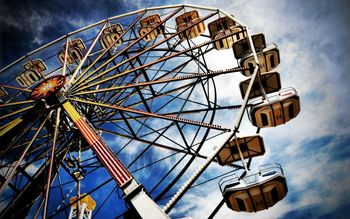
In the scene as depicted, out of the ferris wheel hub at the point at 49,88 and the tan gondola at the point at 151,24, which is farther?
the tan gondola at the point at 151,24

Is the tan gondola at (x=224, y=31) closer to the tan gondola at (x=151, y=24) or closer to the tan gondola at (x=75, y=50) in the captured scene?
the tan gondola at (x=151, y=24)

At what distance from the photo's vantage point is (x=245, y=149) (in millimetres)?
9812

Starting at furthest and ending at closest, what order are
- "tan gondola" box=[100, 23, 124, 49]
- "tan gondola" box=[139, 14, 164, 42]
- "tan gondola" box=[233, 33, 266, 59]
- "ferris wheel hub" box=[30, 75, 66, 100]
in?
"tan gondola" box=[100, 23, 124, 49] → "tan gondola" box=[139, 14, 164, 42] → "tan gondola" box=[233, 33, 266, 59] → "ferris wheel hub" box=[30, 75, 66, 100]

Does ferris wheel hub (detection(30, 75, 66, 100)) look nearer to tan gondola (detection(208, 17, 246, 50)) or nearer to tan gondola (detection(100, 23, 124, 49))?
tan gondola (detection(100, 23, 124, 49))

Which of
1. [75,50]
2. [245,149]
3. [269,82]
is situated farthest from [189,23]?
[245,149]

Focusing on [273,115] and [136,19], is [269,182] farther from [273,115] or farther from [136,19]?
[136,19]

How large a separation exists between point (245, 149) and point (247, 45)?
465cm

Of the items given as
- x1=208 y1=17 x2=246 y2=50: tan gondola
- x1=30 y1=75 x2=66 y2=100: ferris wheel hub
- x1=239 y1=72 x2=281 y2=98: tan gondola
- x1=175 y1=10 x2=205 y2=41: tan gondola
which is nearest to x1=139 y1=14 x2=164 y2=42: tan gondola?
x1=175 y1=10 x2=205 y2=41: tan gondola

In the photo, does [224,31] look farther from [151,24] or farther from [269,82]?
[151,24]

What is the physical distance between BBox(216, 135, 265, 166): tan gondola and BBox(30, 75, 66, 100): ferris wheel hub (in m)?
6.35

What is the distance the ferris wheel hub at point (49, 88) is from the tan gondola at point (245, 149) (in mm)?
→ 6350

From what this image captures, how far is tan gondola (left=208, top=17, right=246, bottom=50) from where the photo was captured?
13.6 metres

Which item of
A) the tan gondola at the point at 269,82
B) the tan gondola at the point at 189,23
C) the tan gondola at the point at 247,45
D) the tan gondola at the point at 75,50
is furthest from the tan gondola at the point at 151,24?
the tan gondola at the point at 269,82

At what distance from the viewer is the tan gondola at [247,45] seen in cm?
1180
